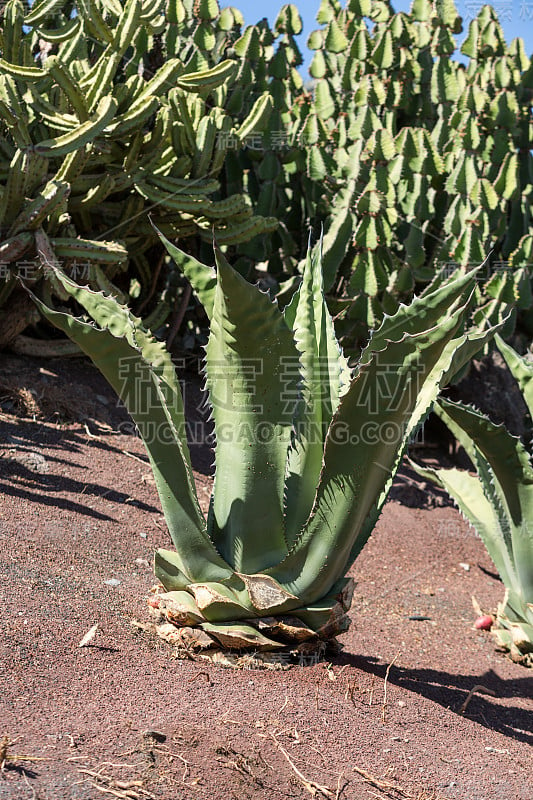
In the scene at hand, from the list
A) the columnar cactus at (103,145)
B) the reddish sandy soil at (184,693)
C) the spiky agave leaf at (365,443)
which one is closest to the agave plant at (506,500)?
the reddish sandy soil at (184,693)

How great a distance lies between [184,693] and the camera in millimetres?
1869

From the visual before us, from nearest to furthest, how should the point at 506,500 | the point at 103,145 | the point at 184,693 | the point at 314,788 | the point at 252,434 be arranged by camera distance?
the point at 314,788 < the point at 184,693 < the point at 252,434 < the point at 506,500 < the point at 103,145

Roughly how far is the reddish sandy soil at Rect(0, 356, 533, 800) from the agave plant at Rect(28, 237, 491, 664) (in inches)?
6.6

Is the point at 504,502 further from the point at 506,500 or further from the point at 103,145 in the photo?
the point at 103,145

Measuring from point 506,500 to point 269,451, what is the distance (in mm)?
1086

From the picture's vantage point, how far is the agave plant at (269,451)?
1949mm

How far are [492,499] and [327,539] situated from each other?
1008mm

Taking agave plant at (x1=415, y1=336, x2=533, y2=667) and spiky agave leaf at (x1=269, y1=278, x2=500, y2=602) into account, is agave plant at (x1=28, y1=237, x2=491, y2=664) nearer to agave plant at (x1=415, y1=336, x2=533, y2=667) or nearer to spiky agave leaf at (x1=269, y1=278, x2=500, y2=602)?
spiky agave leaf at (x1=269, y1=278, x2=500, y2=602)

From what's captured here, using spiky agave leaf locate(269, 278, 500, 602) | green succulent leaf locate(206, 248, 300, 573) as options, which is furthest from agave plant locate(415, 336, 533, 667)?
green succulent leaf locate(206, 248, 300, 573)

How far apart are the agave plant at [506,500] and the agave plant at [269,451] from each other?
2.01 feet

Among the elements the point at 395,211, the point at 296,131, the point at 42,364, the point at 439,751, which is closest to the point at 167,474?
the point at 439,751

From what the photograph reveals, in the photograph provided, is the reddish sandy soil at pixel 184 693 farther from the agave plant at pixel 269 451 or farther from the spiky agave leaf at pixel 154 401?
the spiky agave leaf at pixel 154 401

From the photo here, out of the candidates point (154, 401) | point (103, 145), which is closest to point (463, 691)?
point (154, 401)

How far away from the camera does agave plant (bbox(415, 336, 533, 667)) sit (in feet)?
8.61
